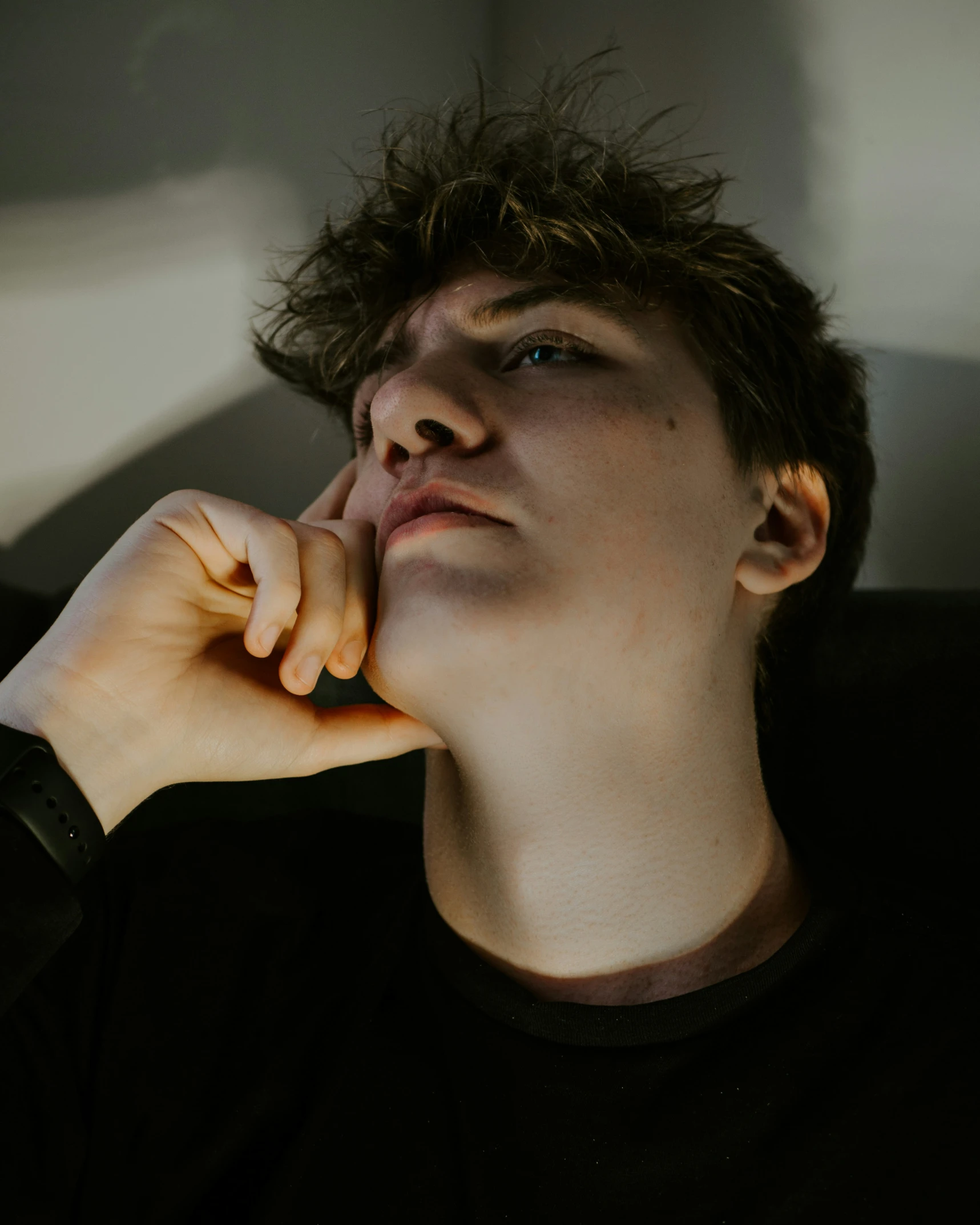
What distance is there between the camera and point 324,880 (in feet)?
4.33

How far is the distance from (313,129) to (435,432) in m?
1.04

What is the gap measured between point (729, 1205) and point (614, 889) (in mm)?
327

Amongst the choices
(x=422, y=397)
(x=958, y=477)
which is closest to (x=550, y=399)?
(x=422, y=397)

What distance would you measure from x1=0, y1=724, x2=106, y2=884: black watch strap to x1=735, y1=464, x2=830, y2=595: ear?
33.1 inches

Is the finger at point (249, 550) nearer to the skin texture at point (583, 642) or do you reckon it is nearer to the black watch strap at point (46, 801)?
the skin texture at point (583, 642)

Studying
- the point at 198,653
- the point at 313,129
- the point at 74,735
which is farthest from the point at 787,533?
the point at 313,129

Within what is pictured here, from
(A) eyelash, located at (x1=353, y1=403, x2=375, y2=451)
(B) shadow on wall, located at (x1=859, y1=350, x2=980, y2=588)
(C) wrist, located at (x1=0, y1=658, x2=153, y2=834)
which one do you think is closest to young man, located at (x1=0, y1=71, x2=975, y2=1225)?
(C) wrist, located at (x1=0, y1=658, x2=153, y2=834)

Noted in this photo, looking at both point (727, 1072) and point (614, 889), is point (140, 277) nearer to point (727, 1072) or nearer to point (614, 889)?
point (614, 889)

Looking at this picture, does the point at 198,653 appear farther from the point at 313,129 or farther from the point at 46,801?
the point at 313,129

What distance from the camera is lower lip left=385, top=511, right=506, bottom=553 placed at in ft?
3.18

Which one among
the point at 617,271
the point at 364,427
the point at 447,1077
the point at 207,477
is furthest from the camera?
the point at 207,477

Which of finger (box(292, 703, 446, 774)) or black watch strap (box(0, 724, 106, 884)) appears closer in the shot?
black watch strap (box(0, 724, 106, 884))

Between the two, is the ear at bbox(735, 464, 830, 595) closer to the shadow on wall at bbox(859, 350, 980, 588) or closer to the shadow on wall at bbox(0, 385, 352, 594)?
the shadow on wall at bbox(859, 350, 980, 588)

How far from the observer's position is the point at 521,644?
3.10ft
